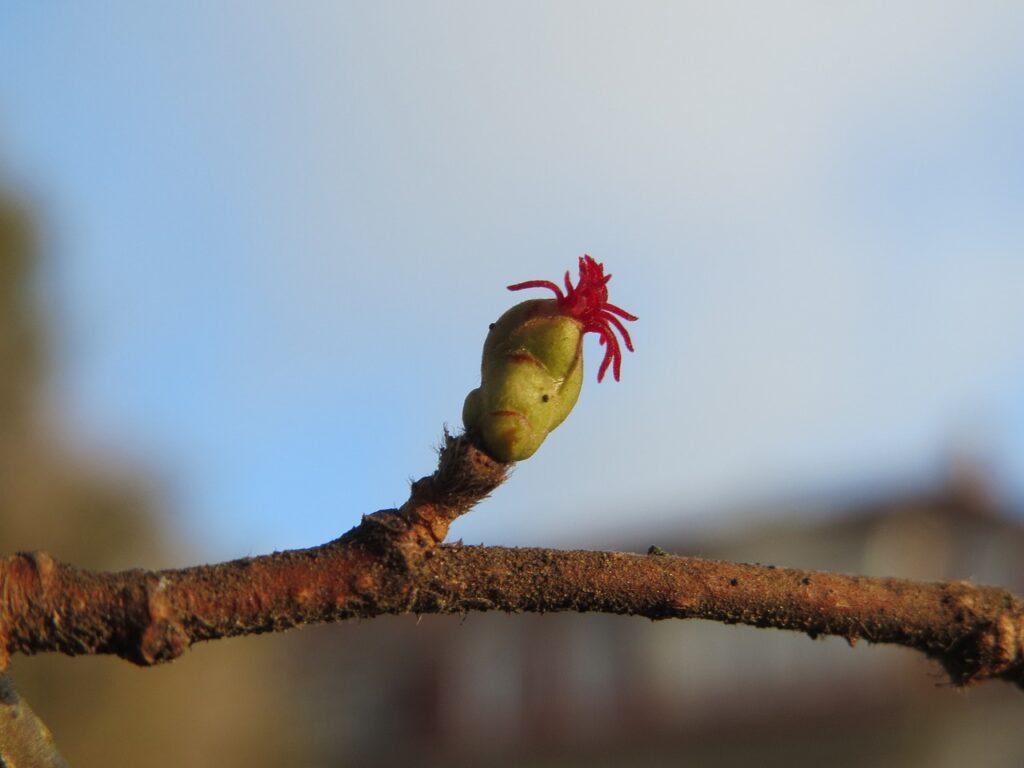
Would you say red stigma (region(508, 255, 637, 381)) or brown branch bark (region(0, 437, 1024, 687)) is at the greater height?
red stigma (region(508, 255, 637, 381))

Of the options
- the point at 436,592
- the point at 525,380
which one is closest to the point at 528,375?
the point at 525,380

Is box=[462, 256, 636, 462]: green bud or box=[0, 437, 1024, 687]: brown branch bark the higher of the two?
box=[462, 256, 636, 462]: green bud

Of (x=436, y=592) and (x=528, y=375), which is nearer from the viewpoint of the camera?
(x=436, y=592)

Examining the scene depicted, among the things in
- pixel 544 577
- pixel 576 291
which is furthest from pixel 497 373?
pixel 544 577

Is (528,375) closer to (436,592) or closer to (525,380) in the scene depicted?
(525,380)

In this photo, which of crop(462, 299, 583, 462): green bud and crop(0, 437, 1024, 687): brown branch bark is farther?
crop(462, 299, 583, 462): green bud

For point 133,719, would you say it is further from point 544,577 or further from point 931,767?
point 544,577
